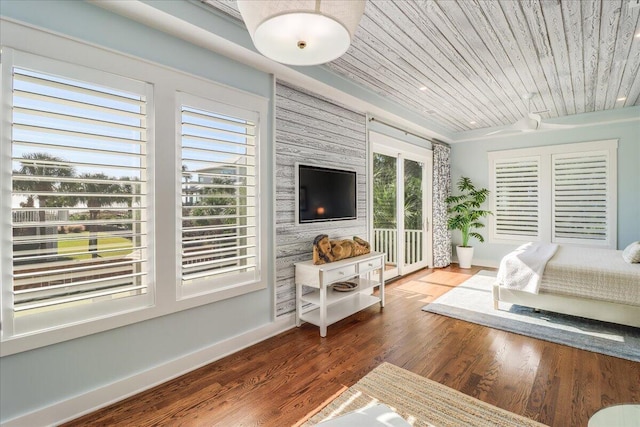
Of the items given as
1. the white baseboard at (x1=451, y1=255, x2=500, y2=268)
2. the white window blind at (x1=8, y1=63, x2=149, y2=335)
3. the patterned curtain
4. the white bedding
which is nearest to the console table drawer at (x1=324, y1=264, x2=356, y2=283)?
the white window blind at (x1=8, y1=63, x2=149, y2=335)

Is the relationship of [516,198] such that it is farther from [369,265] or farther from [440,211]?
[369,265]

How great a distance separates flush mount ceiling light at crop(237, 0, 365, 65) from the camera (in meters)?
→ 0.91

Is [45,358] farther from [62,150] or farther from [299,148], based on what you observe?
[299,148]

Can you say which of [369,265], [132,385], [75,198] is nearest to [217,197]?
[75,198]

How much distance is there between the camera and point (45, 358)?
5.91ft

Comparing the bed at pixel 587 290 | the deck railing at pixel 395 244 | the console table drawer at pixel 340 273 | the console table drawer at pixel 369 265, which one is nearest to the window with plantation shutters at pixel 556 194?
the deck railing at pixel 395 244

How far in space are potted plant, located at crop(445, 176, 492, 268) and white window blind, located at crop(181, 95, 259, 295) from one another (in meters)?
4.62

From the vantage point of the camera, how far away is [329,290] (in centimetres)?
351

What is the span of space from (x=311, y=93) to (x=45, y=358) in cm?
315

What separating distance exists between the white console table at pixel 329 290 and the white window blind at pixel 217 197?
1.80 ft

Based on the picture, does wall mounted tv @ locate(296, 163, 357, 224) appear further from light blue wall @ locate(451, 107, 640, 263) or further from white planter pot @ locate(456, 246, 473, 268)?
light blue wall @ locate(451, 107, 640, 263)

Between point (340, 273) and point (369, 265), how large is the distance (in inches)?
21.7

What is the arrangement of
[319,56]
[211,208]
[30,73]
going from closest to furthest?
[319,56] < [30,73] < [211,208]

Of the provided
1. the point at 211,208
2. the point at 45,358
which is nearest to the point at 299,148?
the point at 211,208
